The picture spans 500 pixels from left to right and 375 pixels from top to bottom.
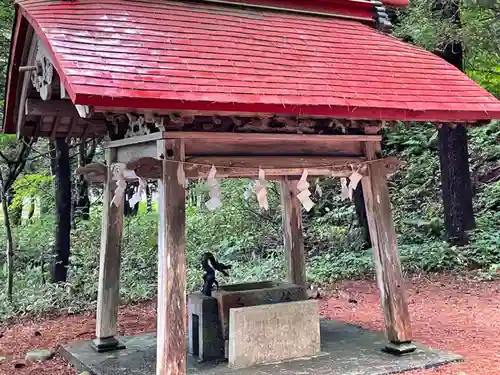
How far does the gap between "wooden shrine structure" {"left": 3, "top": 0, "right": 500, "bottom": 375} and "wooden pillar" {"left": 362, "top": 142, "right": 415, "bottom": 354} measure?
0.01m

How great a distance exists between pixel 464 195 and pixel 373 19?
525cm

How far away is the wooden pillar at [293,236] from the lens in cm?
734

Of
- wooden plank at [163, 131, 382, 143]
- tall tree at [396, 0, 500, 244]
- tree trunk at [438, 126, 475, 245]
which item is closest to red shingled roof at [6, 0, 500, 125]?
wooden plank at [163, 131, 382, 143]

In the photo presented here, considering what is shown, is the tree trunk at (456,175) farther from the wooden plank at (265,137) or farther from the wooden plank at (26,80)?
the wooden plank at (26,80)

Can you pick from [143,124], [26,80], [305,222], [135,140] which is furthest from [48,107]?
[305,222]

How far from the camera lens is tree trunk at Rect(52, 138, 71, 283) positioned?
29.7ft

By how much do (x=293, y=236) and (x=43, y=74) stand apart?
3894 millimetres

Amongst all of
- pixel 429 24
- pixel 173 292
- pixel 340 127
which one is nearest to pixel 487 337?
pixel 340 127

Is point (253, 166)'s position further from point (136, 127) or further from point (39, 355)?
point (39, 355)

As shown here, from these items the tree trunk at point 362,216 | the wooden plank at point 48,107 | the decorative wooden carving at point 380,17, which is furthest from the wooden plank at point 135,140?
the tree trunk at point 362,216

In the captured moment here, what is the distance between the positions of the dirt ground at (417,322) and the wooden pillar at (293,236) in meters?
1.02

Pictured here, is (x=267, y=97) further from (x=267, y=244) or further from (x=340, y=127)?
(x=267, y=244)

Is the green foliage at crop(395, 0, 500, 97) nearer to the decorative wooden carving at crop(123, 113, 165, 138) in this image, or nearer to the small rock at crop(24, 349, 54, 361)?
the decorative wooden carving at crop(123, 113, 165, 138)

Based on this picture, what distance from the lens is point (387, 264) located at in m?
5.48
